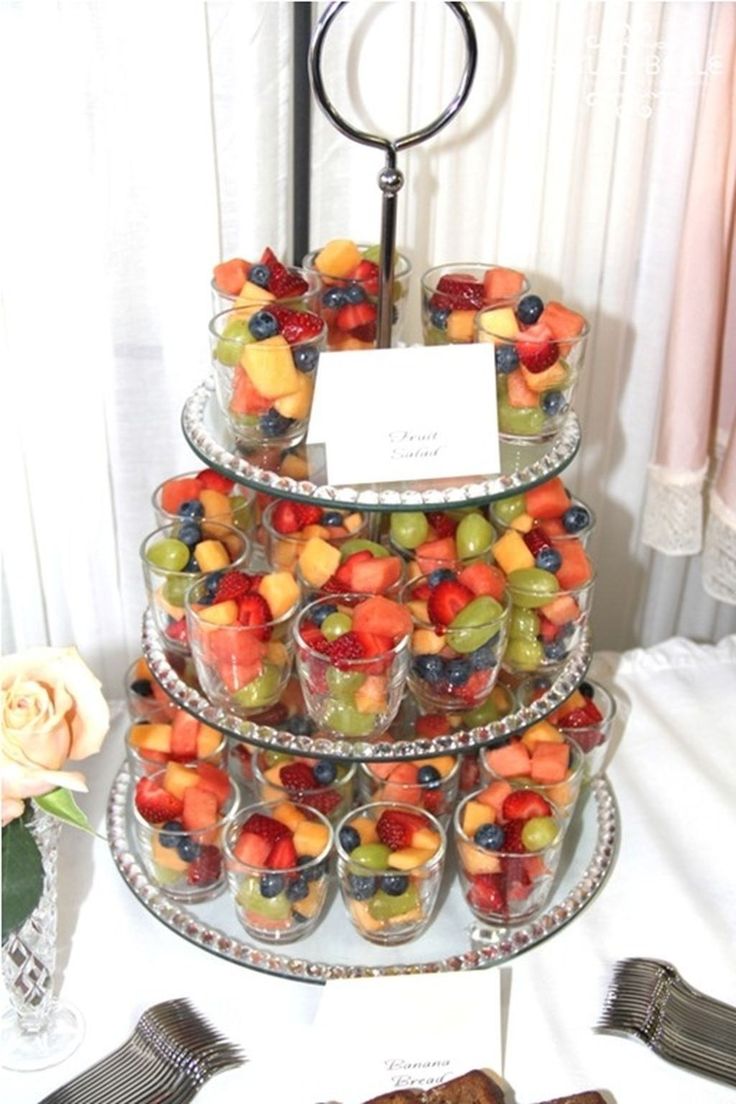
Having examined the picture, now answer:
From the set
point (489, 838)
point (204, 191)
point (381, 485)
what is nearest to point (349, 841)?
point (489, 838)

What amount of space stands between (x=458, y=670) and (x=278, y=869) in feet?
0.82

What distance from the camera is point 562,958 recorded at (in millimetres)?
1246

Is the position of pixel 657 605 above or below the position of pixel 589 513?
below

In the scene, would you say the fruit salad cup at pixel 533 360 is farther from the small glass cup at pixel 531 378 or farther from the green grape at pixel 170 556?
the green grape at pixel 170 556

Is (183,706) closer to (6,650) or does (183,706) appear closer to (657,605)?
(6,650)

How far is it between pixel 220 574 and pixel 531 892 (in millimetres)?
439

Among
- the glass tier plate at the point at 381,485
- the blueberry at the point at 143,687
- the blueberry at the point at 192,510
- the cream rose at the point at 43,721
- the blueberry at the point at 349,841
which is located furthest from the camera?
the blueberry at the point at 143,687

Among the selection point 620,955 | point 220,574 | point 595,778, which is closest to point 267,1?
point 220,574

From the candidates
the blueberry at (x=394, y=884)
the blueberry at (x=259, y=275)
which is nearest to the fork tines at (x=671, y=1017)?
the blueberry at (x=394, y=884)

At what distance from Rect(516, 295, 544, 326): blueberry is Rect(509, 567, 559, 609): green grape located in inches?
9.5

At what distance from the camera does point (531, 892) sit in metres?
1.24

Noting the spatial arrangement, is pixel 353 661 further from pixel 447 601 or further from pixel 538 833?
pixel 538 833

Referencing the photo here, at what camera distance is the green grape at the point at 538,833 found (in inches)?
47.4

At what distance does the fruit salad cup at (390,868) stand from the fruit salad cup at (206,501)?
337 millimetres
